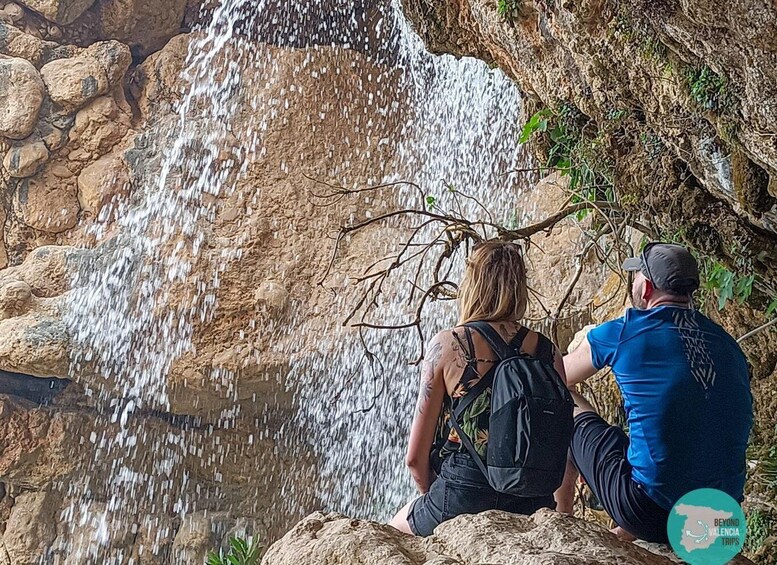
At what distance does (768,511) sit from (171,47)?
9.39 m

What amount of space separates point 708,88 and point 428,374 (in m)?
1.35

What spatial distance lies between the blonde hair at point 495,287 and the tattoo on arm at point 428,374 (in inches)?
6.8

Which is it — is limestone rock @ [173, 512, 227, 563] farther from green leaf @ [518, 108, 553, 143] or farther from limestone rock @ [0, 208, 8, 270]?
green leaf @ [518, 108, 553, 143]

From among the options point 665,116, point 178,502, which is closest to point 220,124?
point 178,502

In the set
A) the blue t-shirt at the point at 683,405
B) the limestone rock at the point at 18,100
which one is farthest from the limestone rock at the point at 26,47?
the blue t-shirt at the point at 683,405

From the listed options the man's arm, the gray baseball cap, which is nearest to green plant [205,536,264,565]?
the man's arm

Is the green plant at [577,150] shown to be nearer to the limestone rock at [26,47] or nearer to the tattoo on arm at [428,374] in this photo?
the tattoo on arm at [428,374]

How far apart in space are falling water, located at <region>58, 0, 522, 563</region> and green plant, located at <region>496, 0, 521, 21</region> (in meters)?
3.68

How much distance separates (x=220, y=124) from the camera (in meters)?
9.04

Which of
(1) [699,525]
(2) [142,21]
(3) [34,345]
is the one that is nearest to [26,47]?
(2) [142,21]

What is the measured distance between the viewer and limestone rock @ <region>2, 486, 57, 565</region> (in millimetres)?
7992

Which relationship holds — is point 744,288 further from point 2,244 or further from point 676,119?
point 2,244

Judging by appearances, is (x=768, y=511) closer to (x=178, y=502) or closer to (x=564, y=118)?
(x=564, y=118)

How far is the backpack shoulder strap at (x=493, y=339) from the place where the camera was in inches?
98.0
